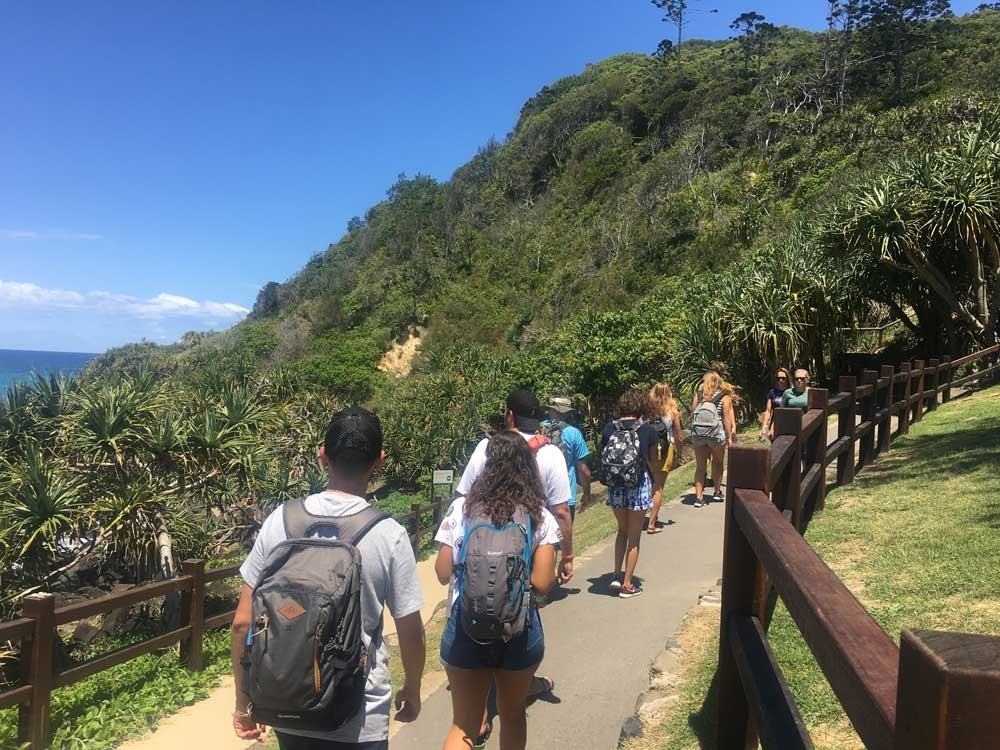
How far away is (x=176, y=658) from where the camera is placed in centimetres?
765

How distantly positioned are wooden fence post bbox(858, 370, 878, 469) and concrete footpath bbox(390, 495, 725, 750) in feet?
6.04

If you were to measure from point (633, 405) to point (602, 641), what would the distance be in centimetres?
176

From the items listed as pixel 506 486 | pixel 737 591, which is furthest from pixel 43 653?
pixel 737 591

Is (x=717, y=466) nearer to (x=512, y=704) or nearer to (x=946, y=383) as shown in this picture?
(x=946, y=383)

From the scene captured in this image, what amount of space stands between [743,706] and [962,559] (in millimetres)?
2880

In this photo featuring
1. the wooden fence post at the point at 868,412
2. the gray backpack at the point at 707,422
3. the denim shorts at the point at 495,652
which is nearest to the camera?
the denim shorts at the point at 495,652

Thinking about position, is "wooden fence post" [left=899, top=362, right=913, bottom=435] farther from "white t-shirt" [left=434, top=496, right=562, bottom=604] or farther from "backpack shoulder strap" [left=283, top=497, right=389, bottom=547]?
"backpack shoulder strap" [left=283, top=497, right=389, bottom=547]

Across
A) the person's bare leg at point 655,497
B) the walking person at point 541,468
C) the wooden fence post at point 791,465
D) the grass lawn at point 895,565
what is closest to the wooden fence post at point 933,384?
the grass lawn at point 895,565

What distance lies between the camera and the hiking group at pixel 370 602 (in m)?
2.23

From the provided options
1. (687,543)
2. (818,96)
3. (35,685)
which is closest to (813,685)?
(687,543)

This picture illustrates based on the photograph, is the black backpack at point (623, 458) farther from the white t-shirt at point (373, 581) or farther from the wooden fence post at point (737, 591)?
the white t-shirt at point (373, 581)

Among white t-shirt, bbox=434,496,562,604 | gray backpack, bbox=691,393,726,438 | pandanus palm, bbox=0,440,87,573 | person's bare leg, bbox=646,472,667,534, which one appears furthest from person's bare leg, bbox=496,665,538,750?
pandanus palm, bbox=0,440,87,573

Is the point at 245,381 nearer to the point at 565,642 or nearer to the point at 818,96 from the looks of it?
the point at 565,642

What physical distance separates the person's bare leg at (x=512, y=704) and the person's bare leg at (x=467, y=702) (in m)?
0.07
